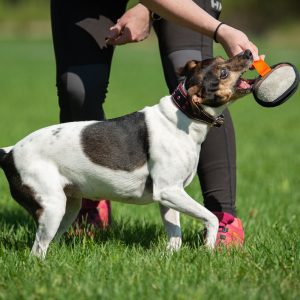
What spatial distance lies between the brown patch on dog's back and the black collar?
112 cm

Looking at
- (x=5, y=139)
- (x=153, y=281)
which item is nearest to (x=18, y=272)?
(x=153, y=281)

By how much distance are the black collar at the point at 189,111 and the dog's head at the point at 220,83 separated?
0.05 metres

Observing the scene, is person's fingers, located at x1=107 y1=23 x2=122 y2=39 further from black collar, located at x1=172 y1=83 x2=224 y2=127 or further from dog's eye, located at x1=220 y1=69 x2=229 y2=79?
dog's eye, located at x1=220 y1=69 x2=229 y2=79

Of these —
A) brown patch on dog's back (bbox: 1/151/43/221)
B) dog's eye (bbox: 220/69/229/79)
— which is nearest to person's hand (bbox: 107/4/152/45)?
dog's eye (bbox: 220/69/229/79)

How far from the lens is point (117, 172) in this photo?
4445 mm

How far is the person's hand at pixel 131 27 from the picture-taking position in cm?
489

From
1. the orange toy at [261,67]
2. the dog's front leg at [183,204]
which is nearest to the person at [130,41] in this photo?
the dog's front leg at [183,204]

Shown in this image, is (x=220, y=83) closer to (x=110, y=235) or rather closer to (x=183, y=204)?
(x=183, y=204)

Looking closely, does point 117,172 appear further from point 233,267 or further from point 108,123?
point 233,267

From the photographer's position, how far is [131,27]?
4891 millimetres

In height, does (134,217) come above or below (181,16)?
below

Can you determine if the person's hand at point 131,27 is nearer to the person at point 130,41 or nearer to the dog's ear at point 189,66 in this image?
the person at point 130,41

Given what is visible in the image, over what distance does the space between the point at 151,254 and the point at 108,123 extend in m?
0.93

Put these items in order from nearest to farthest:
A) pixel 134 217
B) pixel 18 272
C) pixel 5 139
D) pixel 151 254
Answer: pixel 18 272 → pixel 151 254 → pixel 134 217 → pixel 5 139
